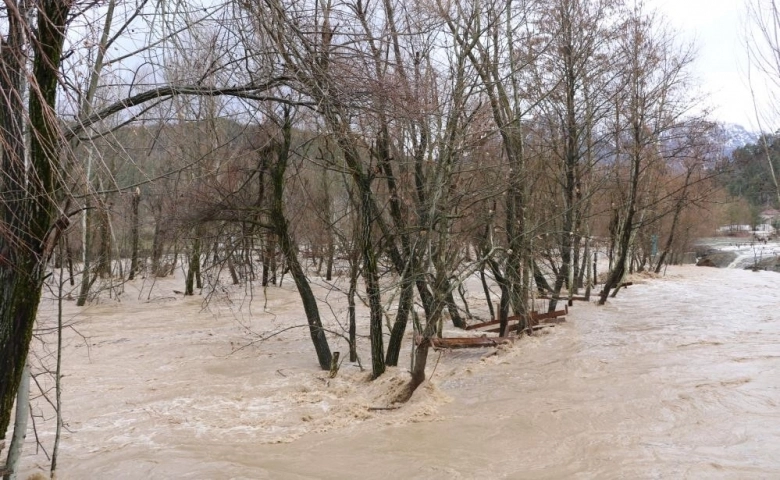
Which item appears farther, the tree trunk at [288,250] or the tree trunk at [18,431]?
the tree trunk at [288,250]

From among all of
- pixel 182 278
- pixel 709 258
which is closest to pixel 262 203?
pixel 182 278

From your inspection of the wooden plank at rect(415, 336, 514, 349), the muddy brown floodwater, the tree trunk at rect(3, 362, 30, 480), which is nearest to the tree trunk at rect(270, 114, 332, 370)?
the muddy brown floodwater

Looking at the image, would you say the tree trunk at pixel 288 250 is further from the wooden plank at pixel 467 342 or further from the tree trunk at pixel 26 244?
the tree trunk at pixel 26 244

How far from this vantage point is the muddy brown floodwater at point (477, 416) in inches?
222

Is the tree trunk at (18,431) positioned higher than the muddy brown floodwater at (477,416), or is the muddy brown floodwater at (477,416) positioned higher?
the tree trunk at (18,431)

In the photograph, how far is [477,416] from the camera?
24.1 ft

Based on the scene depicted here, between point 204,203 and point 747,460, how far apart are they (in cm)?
895

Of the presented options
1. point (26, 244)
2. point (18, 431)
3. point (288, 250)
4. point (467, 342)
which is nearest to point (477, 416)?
point (467, 342)

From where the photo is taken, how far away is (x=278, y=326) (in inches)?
599

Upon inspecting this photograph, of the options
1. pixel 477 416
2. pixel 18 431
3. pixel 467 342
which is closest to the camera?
pixel 18 431

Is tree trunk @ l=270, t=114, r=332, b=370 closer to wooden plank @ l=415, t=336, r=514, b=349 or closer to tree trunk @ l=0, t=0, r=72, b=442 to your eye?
wooden plank @ l=415, t=336, r=514, b=349

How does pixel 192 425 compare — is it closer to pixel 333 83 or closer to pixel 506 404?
pixel 506 404

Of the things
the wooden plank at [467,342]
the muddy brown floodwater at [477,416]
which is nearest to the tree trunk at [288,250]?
the muddy brown floodwater at [477,416]

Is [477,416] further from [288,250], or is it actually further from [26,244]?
[26,244]
